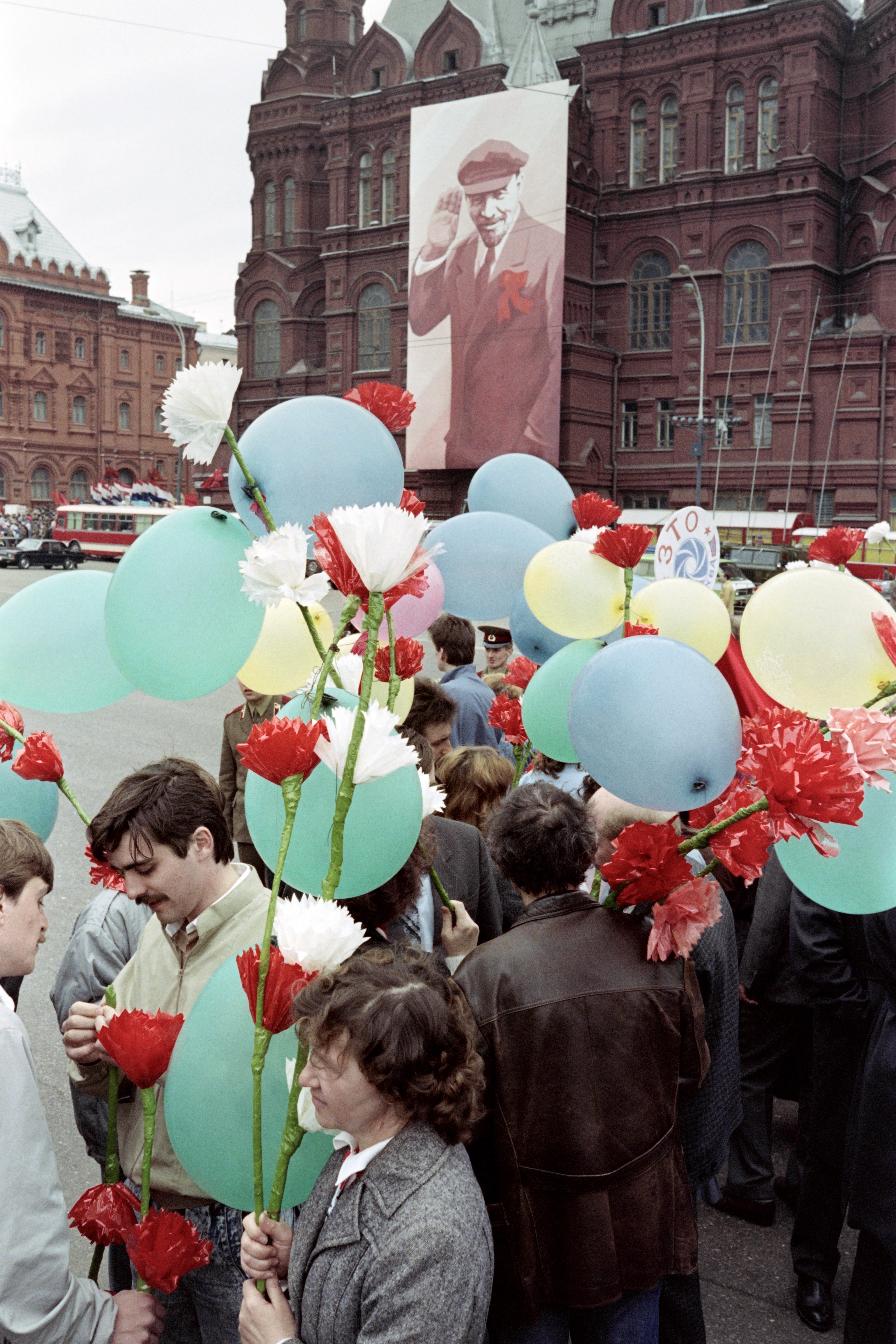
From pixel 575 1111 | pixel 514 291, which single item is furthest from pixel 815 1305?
pixel 514 291

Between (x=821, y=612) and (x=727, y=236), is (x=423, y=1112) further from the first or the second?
(x=727, y=236)

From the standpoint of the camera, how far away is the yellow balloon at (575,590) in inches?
124

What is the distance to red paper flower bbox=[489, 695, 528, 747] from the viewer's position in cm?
363

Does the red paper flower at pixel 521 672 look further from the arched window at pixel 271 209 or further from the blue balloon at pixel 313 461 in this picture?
the arched window at pixel 271 209

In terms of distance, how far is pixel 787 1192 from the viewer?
380cm

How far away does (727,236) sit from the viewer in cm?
3278

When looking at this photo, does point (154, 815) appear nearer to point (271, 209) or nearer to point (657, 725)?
point (657, 725)

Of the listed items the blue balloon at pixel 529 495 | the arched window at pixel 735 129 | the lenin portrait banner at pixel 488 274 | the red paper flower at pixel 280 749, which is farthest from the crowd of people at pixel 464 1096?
the arched window at pixel 735 129

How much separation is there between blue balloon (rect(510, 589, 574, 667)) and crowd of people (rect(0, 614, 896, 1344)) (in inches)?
29.5

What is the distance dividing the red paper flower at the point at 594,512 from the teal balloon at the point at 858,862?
1.46 m

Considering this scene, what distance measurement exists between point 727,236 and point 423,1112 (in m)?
34.9

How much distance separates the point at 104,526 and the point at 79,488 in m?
18.5

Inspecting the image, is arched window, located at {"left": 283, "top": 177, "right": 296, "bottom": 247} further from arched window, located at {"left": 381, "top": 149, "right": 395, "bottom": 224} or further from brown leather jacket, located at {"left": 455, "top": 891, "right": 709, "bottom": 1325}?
brown leather jacket, located at {"left": 455, "top": 891, "right": 709, "bottom": 1325}

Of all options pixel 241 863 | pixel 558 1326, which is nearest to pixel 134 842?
pixel 241 863
